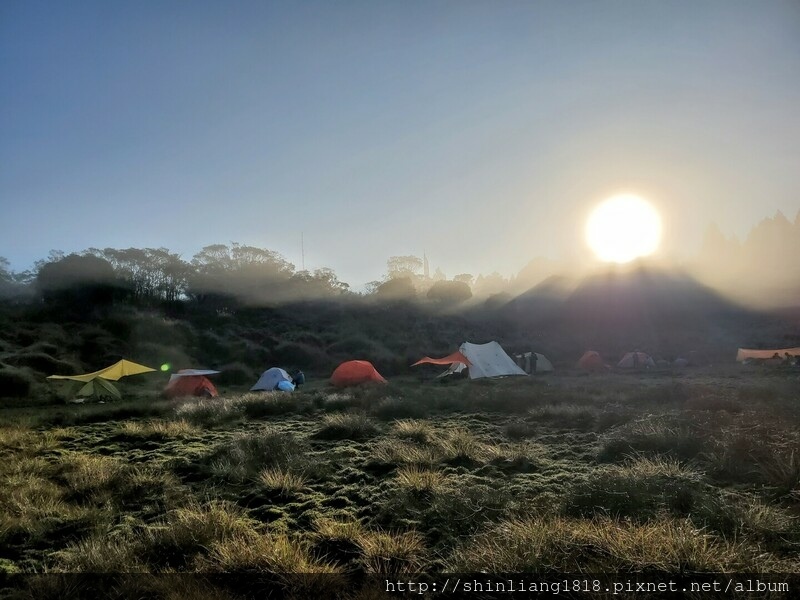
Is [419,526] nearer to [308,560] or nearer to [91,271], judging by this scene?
[308,560]

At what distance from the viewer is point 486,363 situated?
25.5 metres

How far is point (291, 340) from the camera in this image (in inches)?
1571

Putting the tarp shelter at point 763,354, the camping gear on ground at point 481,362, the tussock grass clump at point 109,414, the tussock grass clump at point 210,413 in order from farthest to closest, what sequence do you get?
the tarp shelter at point 763,354 → the camping gear on ground at point 481,362 → the tussock grass clump at point 109,414 → the tussock grass clump at point 210,413

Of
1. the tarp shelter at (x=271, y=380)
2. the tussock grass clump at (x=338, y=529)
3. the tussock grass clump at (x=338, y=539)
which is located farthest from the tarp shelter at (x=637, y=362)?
the tussock grass clump at (x=338, y=539)

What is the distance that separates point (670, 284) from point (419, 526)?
71.3 metres

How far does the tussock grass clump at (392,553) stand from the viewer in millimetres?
4063

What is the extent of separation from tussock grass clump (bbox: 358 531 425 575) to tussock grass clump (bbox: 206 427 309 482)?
9.29 ft

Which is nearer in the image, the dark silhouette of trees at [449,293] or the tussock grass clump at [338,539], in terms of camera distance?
the tussock grass clump at [338,539]

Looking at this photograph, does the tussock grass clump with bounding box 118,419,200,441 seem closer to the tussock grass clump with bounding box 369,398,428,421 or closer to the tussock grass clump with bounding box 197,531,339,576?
the tussock grass clump with bounding box 369,398,428,421

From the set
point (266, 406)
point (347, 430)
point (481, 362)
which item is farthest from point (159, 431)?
point (481, 362)

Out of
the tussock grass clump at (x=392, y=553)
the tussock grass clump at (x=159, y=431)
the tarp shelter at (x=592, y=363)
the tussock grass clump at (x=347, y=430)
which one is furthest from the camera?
the tarp shelter at (x=592, y=363)

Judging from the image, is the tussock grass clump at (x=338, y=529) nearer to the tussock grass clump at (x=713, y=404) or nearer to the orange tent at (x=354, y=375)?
the tussock grass clump at (x=713, y=404)

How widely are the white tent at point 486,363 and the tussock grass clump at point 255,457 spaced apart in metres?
16.8

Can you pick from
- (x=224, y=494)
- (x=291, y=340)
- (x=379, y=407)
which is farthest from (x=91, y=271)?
(x=224, y=494)
